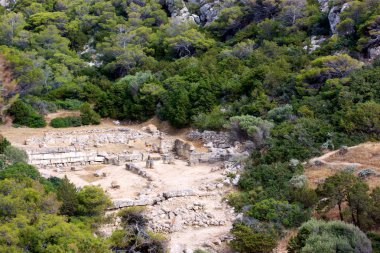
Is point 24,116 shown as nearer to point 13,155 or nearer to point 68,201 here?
point 13,155

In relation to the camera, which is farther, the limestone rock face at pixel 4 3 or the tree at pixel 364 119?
the limestone rock face at pixel 4 3

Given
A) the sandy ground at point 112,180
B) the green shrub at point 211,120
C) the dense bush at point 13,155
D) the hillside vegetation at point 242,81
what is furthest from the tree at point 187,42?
the dense bush at point 13,155

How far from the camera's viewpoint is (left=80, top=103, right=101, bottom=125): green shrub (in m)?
35.0

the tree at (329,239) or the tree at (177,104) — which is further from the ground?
the tree at (329,239)

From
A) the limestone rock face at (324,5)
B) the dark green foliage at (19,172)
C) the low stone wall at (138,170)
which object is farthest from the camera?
the limestone rock face at (324,5)

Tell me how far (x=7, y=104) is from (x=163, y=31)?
1904cm

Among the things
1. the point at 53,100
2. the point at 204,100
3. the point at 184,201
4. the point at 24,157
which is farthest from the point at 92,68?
the point at 184,201

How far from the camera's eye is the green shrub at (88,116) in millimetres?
35031

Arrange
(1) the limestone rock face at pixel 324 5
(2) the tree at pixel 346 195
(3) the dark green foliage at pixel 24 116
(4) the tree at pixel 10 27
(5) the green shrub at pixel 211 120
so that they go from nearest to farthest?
(2) the tree at pixel 346 195 → (5) the green shrub at pixel 211 120 → (3) the dark green foliage at pixel 24 116 → (1) the limestone rock face at pixel 324 5 → (4) the tree at pixel 10 27

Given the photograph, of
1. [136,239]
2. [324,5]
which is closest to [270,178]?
[136,239]

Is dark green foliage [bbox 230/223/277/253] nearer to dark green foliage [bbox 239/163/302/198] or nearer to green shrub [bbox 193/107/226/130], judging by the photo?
dark green foliage [bbox 239/163/302/198]

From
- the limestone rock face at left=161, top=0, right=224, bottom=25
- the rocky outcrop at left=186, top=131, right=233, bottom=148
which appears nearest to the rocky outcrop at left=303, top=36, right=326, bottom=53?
the rocky outcrop at left=186, top=131, right=233, bottom=148

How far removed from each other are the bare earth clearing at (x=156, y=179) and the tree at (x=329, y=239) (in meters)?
3.00

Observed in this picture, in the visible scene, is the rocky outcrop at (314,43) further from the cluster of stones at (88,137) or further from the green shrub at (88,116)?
the green shrub at (88,116)
